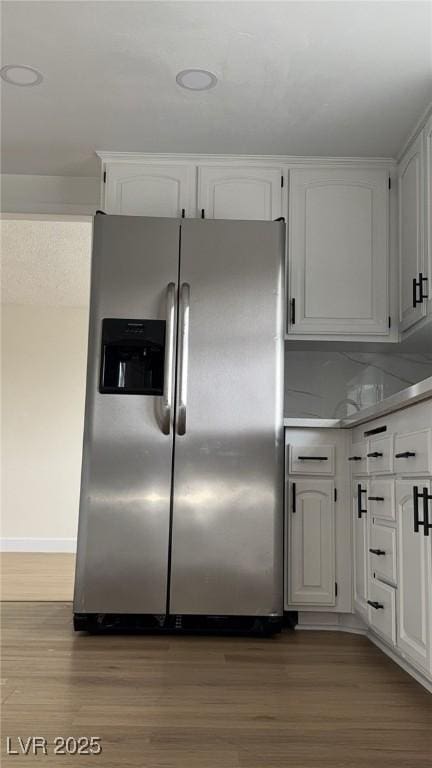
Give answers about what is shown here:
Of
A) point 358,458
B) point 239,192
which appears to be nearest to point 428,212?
point 239,192

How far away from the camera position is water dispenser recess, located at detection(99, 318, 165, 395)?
305cm

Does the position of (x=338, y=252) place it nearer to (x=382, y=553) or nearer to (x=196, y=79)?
(x=196, y=79)

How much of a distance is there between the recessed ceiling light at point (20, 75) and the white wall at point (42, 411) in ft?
13.7

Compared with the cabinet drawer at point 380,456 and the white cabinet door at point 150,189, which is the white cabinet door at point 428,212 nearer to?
the cabinet drawer at point 380,456

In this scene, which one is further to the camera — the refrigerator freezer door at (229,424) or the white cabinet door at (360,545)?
the refrigerator freezer door at (229,424)

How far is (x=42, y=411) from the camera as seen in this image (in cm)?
705

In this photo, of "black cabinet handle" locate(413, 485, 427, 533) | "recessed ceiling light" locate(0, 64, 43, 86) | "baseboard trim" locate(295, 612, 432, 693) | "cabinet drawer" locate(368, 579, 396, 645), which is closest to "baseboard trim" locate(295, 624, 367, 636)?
"baseboard trim" locate(295, 612, 432, 693)

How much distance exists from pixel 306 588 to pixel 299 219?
1.78 meters

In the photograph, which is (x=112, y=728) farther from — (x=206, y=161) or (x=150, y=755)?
(x=206, y=161)

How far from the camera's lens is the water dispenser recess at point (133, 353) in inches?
120

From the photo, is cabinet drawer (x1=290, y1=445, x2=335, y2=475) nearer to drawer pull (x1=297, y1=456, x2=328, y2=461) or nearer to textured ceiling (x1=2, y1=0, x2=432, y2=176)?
drawer pull (x1=297, y1=456, x2=328, y2=461)

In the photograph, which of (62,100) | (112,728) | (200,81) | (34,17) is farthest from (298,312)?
(112,728)

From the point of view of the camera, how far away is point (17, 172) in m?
3.90

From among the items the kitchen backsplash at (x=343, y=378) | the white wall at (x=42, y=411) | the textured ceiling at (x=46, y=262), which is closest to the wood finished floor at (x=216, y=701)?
the kitchen backsplash at (x=343, y=378)
